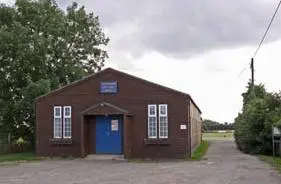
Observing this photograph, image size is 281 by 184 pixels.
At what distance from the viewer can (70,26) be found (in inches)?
1750

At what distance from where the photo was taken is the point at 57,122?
3266 cm

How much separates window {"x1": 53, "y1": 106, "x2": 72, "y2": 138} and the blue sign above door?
2.39 meters

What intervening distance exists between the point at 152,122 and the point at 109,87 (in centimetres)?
324

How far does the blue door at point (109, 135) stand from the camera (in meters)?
31.9

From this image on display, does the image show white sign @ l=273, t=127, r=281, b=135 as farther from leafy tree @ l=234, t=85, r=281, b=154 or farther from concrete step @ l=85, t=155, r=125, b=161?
concrete step @ l=85, t=155, r=125, b=161

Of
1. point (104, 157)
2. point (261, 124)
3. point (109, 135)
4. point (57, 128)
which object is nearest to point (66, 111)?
point (57, 128)

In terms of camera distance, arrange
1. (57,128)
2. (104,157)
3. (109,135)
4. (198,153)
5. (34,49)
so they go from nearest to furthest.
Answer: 1. (104,157)
2. (109,135)
3. (57,128)
4. (198,153)
5. (34,49)

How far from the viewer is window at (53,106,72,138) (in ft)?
107

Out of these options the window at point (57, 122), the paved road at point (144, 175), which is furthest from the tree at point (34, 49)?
the paved road at point (144, 175)

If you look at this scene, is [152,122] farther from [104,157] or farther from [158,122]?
[104,157]

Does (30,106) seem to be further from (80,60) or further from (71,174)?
(71,174)

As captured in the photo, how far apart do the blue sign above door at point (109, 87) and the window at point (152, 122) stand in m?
2.35

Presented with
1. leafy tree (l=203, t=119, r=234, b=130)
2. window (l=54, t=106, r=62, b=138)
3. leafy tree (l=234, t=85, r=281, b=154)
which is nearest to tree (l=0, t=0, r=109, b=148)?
window (l=54, t=106, r=62, b=138)

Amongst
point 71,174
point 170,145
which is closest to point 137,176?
point 71,174
